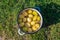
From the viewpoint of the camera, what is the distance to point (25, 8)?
285cm

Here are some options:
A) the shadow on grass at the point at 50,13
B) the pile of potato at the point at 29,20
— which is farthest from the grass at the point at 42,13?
the pile of potato at the point at 29,20

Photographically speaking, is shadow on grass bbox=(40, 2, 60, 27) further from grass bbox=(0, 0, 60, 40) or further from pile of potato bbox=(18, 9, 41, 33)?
pile of potato bbox=(18, 9, 41, 33)

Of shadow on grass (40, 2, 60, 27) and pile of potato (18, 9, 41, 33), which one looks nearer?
pile of potato (18, 9, 41, 33)

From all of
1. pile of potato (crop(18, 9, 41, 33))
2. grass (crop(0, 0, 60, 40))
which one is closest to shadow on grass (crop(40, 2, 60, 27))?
grass (crop(0, 0, 60, 40))

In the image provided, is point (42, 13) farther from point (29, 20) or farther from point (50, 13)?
point (29, 20)

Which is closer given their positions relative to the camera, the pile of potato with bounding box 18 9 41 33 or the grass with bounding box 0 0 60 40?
the pile of potato with bounding box 18 9 41 33

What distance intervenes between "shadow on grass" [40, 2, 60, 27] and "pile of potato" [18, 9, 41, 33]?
0.22 metres

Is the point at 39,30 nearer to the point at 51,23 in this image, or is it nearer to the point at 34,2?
the point at 51,23

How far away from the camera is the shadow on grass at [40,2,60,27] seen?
9.66ft

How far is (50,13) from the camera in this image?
9.70ft

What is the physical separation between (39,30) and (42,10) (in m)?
0.27

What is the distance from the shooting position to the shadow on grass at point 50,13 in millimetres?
2943

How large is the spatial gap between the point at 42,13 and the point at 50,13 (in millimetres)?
106

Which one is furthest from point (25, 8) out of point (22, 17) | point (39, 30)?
point (39, 30)
